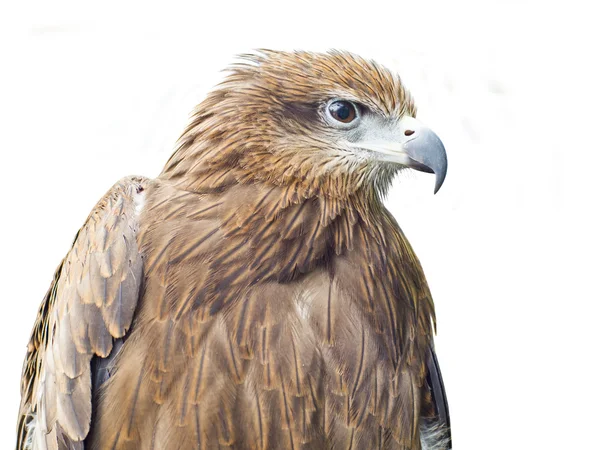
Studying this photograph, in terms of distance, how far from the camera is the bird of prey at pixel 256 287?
1.71 metres

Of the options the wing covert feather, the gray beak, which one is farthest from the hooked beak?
the wing covert feather

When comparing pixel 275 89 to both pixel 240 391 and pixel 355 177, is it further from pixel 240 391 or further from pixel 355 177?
pixel 240 391

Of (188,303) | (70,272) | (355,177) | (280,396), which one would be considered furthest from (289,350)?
(70,272)

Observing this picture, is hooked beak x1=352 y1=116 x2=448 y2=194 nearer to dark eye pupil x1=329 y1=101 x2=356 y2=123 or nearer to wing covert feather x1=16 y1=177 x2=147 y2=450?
dark eye pupil x1=329 y1=101 x2=356 y2=123

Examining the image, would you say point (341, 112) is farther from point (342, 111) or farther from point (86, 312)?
point (86, 312)

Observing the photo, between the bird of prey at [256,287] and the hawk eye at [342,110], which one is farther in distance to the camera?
the hawk eye at [342,110]

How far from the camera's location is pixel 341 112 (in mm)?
1810

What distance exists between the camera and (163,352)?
5.57 ft

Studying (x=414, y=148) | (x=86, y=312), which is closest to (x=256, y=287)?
(x=86, y=312)

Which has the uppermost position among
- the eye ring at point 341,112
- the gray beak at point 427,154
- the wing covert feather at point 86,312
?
the eye ring at point 341,112

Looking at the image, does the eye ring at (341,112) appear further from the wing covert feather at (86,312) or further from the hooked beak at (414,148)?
the wing covert feather at (86,312)

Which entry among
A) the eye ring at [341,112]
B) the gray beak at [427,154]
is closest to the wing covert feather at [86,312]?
the eye ring at [341,112]

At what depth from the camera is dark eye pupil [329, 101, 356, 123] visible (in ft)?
5.93

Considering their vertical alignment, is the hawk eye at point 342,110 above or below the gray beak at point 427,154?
above
